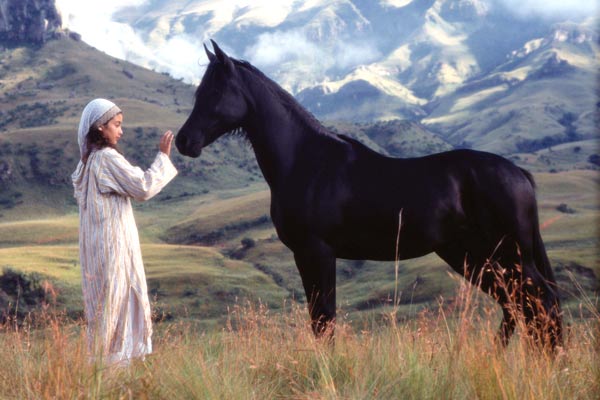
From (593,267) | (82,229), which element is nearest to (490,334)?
(82,229)

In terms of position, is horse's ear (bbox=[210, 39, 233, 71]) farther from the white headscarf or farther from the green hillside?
the green hillside

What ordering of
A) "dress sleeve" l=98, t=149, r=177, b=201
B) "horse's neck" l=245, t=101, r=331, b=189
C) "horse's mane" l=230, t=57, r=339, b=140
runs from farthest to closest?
"horse's mane" l=230, t=57, r=339, b=140 < "horse's neck" l=245, t=101, r=331, b=189 < "dress sleeve" l=98, t=149, r=177, b=201

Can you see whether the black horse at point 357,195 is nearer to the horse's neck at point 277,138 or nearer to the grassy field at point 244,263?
the horse's neck at point 277,138

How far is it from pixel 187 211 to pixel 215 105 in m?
85.4

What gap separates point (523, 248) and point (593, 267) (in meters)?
30.1

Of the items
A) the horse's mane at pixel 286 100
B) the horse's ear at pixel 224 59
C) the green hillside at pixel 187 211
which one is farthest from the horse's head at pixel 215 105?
the green hillside at pixel 187 211

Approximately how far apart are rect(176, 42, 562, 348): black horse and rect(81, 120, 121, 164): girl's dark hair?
38.2 inches

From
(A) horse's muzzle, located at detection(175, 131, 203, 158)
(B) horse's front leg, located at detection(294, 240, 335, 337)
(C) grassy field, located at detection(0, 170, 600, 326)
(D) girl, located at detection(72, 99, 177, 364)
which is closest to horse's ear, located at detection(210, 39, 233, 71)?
(A) horse's muzzle, located at detection(175, 131, 203, 158)

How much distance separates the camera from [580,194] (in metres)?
83.1

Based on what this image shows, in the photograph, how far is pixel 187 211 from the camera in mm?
91562

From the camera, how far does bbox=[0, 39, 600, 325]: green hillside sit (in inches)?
1569

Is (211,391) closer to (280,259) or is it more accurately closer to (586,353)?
(586,353)

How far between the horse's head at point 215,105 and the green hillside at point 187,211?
1.99m

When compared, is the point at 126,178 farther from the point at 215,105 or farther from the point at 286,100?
the point at 286,100
